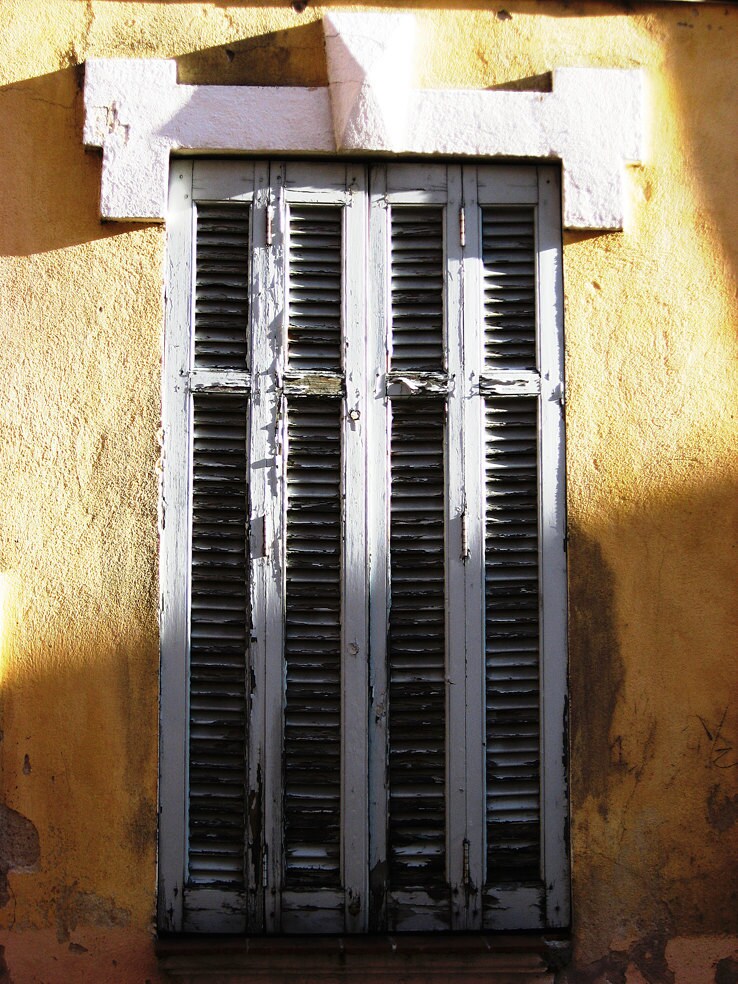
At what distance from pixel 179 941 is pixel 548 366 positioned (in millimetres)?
2354

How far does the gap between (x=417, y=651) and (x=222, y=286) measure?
58.1 inches

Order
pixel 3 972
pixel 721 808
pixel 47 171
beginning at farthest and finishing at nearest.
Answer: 1. pixel 47 171
2. pixel 721 808
3. pixel 3 972

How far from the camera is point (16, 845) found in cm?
359

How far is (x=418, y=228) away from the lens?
3.87 m

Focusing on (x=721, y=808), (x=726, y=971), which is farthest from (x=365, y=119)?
(x=726, y=971)

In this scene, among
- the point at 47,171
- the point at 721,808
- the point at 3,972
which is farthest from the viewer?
the point at 47,171

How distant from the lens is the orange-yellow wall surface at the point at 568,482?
3605mm

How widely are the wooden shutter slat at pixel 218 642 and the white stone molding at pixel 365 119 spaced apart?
0.86 m

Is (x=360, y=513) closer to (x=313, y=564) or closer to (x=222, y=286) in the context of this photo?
(x=313, y=564)

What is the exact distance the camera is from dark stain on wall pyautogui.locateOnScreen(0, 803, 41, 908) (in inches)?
141

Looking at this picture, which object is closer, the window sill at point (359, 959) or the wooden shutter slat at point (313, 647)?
the window sill at point (359, 959)

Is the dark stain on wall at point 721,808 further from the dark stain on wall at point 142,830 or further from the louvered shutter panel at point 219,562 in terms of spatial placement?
the dark stain on wall at point 142,830

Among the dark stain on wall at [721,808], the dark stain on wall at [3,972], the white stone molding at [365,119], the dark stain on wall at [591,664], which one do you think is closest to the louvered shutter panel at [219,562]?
the white stone molding at [365,119]

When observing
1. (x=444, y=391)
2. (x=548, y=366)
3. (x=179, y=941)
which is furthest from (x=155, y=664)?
(x=548, y=366)
